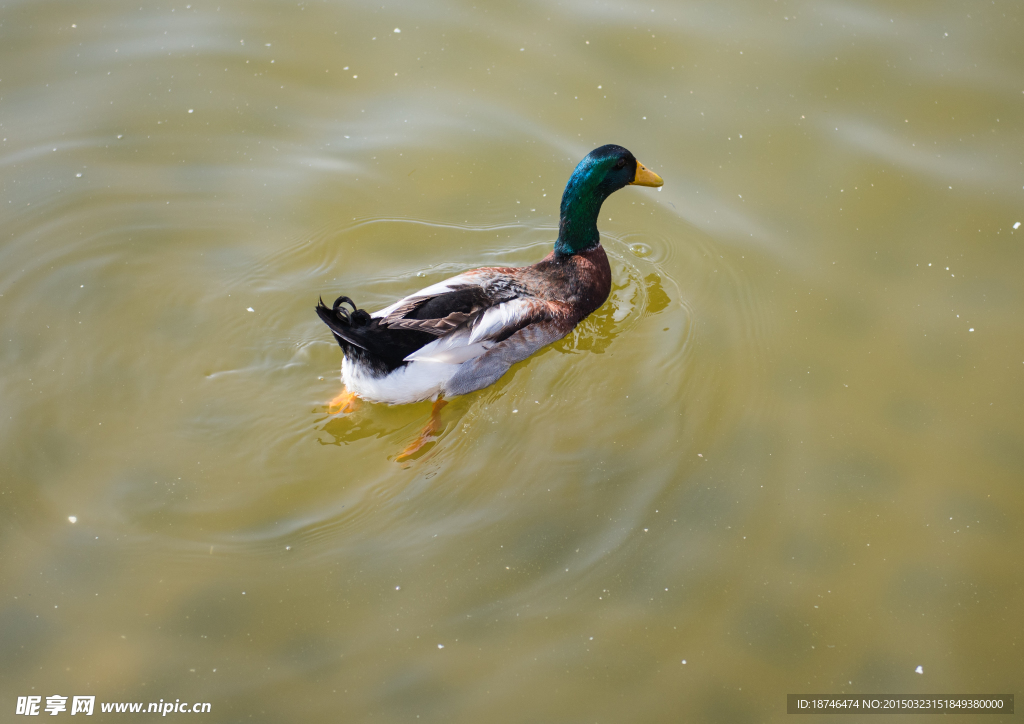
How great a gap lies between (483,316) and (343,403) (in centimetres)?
89

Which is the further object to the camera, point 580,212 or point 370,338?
point 580,212

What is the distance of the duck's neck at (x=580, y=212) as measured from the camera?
5230mm

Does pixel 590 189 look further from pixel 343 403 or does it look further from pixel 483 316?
pixel 343 403

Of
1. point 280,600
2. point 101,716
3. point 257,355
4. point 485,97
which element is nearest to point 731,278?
point 485,97

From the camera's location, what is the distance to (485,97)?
6.38m

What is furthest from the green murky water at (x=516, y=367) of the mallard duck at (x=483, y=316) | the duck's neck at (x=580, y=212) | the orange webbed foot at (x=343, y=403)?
the duck's neck at (x=580, y=212)

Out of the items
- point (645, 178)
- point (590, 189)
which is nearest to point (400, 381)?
point (590, 189)

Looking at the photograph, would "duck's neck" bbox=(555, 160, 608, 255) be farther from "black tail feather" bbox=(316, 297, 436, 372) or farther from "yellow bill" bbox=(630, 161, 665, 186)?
"black tail feather" bbox=(316, 297, 436, 372)

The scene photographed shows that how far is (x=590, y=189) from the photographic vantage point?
525cm

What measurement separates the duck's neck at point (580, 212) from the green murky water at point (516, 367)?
0.34 m

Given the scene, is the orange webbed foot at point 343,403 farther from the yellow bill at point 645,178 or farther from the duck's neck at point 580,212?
the yellow bill at point 645,178

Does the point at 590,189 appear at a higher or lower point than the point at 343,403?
higher

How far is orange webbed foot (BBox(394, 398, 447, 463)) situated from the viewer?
4496 millimetres

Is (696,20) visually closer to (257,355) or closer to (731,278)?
(731,278)
